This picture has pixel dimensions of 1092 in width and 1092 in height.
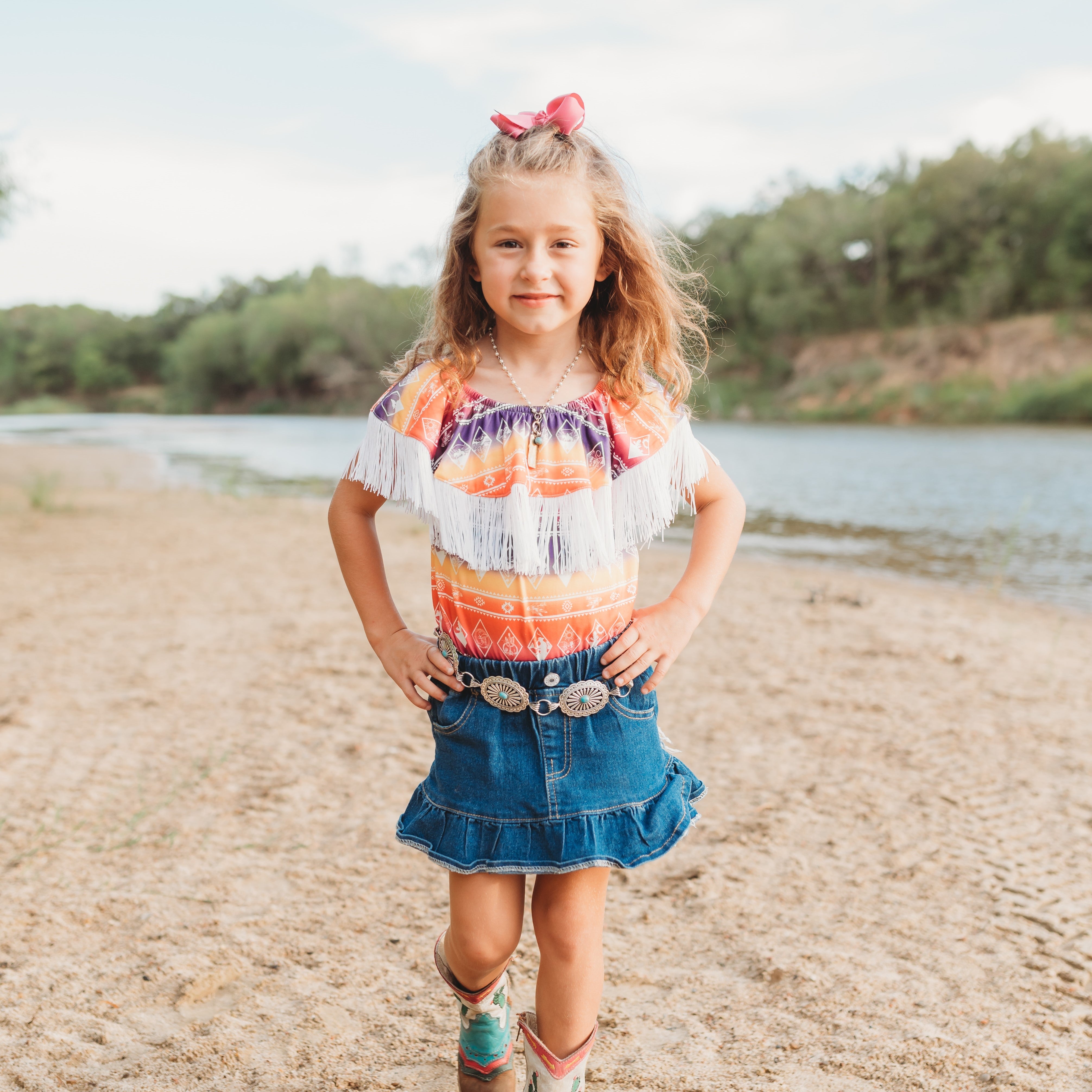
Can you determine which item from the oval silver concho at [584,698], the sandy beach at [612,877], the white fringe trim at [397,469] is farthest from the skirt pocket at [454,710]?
the sandy beach at [612,877]

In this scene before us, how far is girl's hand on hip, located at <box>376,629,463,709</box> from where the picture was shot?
1575 mm

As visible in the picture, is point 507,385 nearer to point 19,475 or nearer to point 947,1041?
point 947,1041

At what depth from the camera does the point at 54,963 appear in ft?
6.98

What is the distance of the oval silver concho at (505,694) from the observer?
152 cm

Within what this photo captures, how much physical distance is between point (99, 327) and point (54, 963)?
314 ft

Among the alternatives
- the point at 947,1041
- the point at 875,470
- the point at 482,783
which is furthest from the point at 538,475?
the point at 875,470

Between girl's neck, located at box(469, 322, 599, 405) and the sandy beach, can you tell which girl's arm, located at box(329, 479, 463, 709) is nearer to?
girl's neck, located at box(469, 322, 599, 405)

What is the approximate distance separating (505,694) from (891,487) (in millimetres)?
14025

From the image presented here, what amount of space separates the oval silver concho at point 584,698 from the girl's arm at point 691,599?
0.10 feet

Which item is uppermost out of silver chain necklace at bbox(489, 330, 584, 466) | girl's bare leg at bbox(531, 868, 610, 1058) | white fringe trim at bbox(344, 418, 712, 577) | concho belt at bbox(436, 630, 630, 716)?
silver chain necklace at bbox(489, 330, 584, 466)

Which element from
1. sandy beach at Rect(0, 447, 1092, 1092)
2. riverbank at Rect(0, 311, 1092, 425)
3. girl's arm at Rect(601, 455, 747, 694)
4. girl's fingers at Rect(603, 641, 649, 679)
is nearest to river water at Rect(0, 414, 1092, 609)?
sandy beach at Rect(0, 447, 1092, 1092)

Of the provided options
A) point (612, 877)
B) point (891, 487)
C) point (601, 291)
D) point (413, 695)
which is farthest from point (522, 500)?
point (891, 487)

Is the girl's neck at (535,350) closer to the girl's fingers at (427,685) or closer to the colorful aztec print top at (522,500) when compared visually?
the colorful aztec print top at (522,500)

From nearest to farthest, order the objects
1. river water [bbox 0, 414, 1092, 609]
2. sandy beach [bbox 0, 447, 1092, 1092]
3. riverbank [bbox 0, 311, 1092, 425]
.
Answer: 1. sandy beach [bbox 0, 447, 1092, 1092]
2. river water [bbox 0, 414, 1092, 609]
3. riverbank [bbox 0, 311, 1092, 425]
